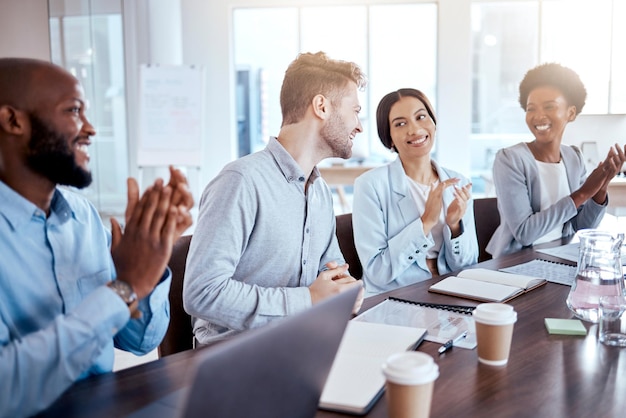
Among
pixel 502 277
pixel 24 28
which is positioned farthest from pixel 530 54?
pixel 502 277

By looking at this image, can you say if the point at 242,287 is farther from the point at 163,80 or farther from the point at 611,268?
the point at 163,80

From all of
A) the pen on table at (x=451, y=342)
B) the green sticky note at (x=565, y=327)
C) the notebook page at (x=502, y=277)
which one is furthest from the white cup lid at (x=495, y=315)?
the notebook page at (x=502, y=277)

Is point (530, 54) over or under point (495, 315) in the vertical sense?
over

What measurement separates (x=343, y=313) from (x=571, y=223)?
202 cm

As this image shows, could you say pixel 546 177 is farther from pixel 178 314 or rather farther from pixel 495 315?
pixel 178 314

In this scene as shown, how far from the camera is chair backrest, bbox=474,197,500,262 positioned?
8.16 feet

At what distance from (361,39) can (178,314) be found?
6279 mm

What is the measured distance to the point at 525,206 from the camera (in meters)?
2.30

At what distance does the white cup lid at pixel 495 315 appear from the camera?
1.07 meters

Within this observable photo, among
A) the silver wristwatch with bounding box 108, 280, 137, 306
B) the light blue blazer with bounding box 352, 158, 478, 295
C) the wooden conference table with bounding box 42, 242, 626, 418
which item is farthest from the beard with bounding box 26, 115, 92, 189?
the light blue blazer with bounding box 352, 158, 478, 295

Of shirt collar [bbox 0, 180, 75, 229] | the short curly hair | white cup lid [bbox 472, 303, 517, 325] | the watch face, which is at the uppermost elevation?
the short curly hair

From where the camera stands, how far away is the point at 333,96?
5.36 feet

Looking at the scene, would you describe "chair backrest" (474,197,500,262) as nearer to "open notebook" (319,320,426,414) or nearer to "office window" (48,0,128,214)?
"open notebook" (319,320,426,414)

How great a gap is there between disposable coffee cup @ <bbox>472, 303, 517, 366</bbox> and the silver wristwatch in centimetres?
61
